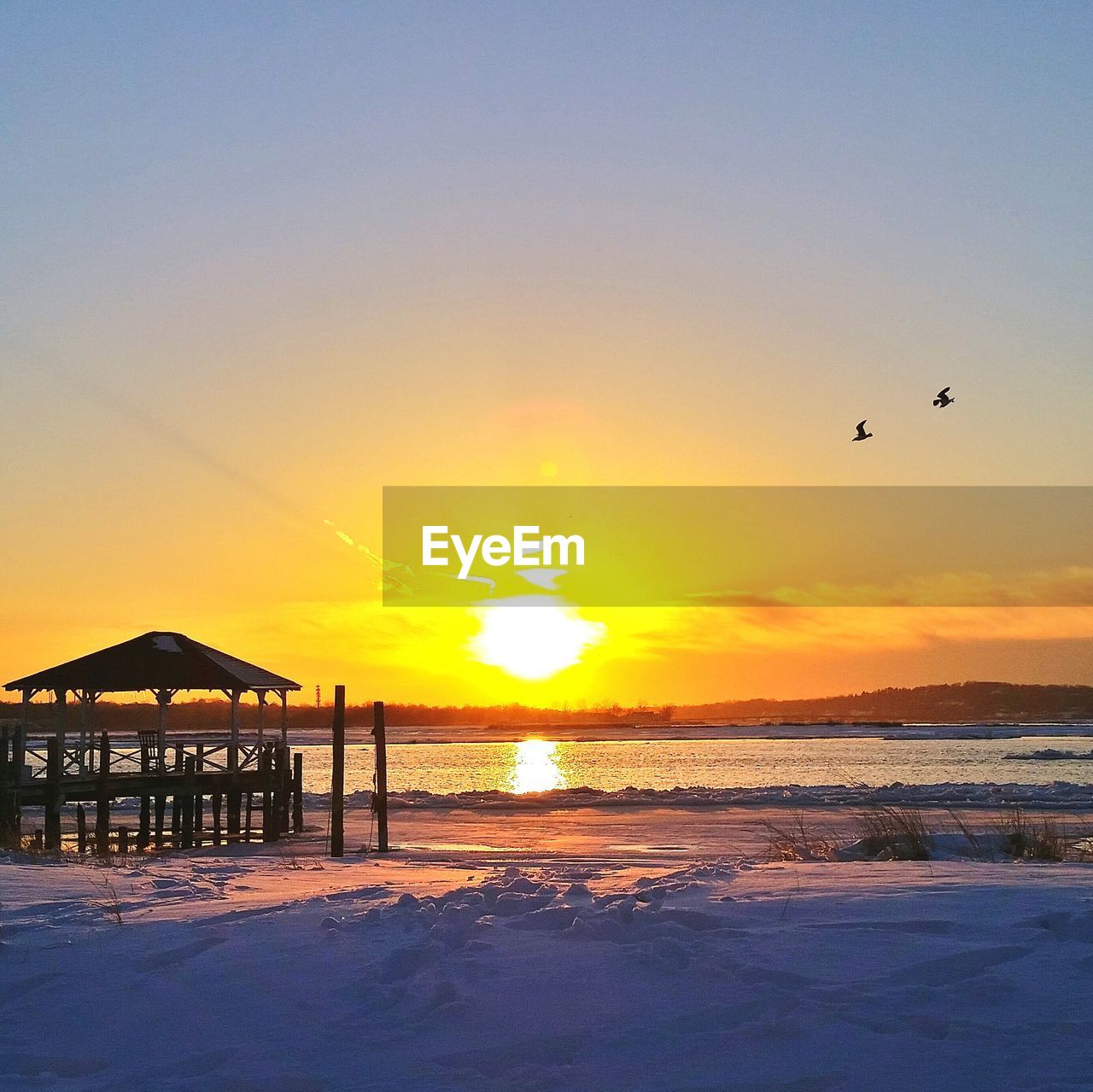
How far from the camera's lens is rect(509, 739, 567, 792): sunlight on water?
5112cm

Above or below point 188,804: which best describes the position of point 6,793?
above

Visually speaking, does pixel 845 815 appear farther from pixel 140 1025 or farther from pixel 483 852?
pixel 140 1025

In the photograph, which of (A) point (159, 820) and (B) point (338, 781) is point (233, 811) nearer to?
(A) point (159, 820)

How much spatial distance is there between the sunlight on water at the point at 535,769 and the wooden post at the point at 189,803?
62.1 ft

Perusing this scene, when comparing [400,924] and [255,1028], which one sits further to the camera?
[400,924]

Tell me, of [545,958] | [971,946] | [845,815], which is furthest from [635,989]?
[845,815]

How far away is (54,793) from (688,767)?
43497 millimetres

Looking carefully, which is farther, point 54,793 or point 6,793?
point 54,793

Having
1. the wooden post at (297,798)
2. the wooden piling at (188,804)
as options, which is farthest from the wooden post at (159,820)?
the wooden post at (297,798)

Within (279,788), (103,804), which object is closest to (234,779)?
(279,788)

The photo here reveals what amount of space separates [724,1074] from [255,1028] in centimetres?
263

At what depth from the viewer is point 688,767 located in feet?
211

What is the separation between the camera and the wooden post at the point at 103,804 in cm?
2452

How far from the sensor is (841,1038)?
240 inches
